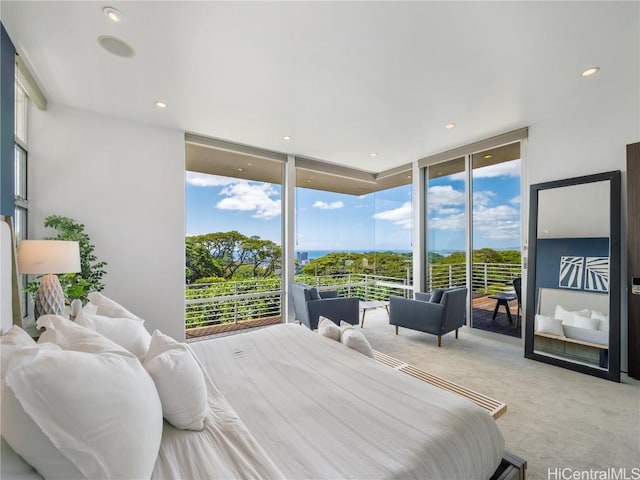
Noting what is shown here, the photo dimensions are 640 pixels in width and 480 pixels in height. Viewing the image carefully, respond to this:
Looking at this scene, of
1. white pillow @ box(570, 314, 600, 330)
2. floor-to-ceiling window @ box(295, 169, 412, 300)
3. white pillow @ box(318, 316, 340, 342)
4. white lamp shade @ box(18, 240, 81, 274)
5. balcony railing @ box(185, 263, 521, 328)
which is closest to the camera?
white lamp shade @ box(18, 240, 81, 274)

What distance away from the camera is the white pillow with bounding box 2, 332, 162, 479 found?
2.23 feet

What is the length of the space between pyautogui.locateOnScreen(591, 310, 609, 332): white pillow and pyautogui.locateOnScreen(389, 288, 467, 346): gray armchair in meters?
1.32

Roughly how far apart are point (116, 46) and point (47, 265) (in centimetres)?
163

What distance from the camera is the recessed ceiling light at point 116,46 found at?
201 cm

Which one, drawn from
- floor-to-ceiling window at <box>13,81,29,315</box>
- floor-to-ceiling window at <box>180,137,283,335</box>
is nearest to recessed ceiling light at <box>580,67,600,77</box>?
floor-to-ceiling window at <box>180,137,283,335</box>

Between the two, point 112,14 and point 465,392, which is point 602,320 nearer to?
point 465,392

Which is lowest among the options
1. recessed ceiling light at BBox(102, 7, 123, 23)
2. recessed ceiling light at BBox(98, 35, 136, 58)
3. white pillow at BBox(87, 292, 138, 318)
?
white pillow at BBox(87, 292, 138, 318)

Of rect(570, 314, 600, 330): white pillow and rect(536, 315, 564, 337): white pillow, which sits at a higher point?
rect(570, 314, 600, 330): white pillow

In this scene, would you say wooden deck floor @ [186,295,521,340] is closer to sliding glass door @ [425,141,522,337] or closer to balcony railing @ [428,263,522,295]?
sliding glass door @ [425,141,522,337]

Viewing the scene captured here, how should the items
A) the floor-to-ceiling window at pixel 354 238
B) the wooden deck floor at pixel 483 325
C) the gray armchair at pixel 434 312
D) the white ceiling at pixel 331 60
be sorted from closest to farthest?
the white ceiling at pixel 331 60 < the gray armchair at pixel 434 312 < the wooden deck floor at pixel 483 325 < the floor-to-ceiling window at pixel 354 238

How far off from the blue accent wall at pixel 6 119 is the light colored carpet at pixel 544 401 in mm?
3700

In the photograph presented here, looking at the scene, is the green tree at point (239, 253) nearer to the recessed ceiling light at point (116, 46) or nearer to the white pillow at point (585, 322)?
the recessed ceiling light at point (116, 46)

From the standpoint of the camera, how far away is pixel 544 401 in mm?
2381

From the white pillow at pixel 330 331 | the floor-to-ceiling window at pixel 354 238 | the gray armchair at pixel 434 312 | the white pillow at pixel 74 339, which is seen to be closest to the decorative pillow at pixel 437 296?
the gray armchair at pixel 434 312
